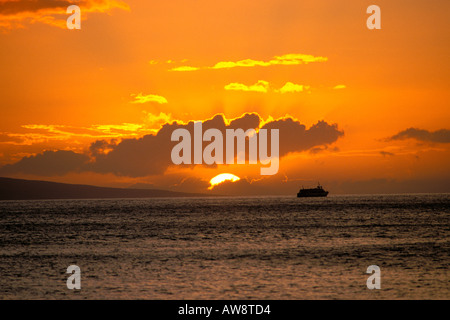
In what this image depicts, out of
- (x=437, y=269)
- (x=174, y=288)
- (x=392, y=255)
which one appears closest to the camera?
(x=174, y=288)

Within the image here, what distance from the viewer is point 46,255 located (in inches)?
2338

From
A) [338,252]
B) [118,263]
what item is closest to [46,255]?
[118,263]

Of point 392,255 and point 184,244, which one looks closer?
point 392,255

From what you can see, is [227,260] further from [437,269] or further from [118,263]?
[437,269]

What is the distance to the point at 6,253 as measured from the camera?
61938 millimetres

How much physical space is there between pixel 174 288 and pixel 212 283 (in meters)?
2.97
